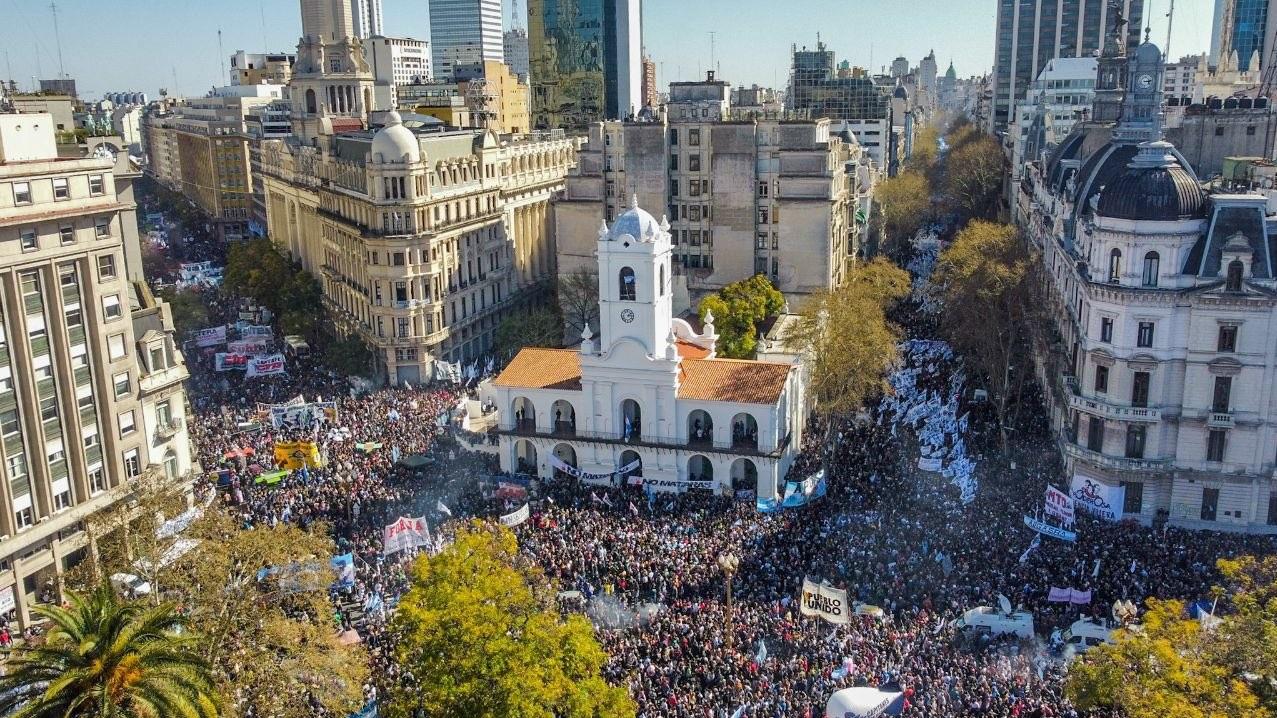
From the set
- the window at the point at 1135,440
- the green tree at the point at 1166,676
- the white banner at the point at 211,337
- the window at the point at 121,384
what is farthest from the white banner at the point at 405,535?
the white banner at the point at 211,337

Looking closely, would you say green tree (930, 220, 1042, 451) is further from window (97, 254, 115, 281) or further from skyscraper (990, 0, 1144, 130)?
skyscraper (990, 0, 1144, 130)

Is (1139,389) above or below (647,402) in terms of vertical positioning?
above

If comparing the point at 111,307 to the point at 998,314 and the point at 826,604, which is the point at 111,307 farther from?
the point at 998,314

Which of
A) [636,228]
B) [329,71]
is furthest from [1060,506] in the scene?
[329,71]

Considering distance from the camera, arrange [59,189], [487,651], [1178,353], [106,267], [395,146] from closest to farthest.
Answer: [487,651]
[59,189]
[106,267]
[1178,353]
[395,146]

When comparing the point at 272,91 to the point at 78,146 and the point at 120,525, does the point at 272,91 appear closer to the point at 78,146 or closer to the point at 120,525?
the point at 78,146
